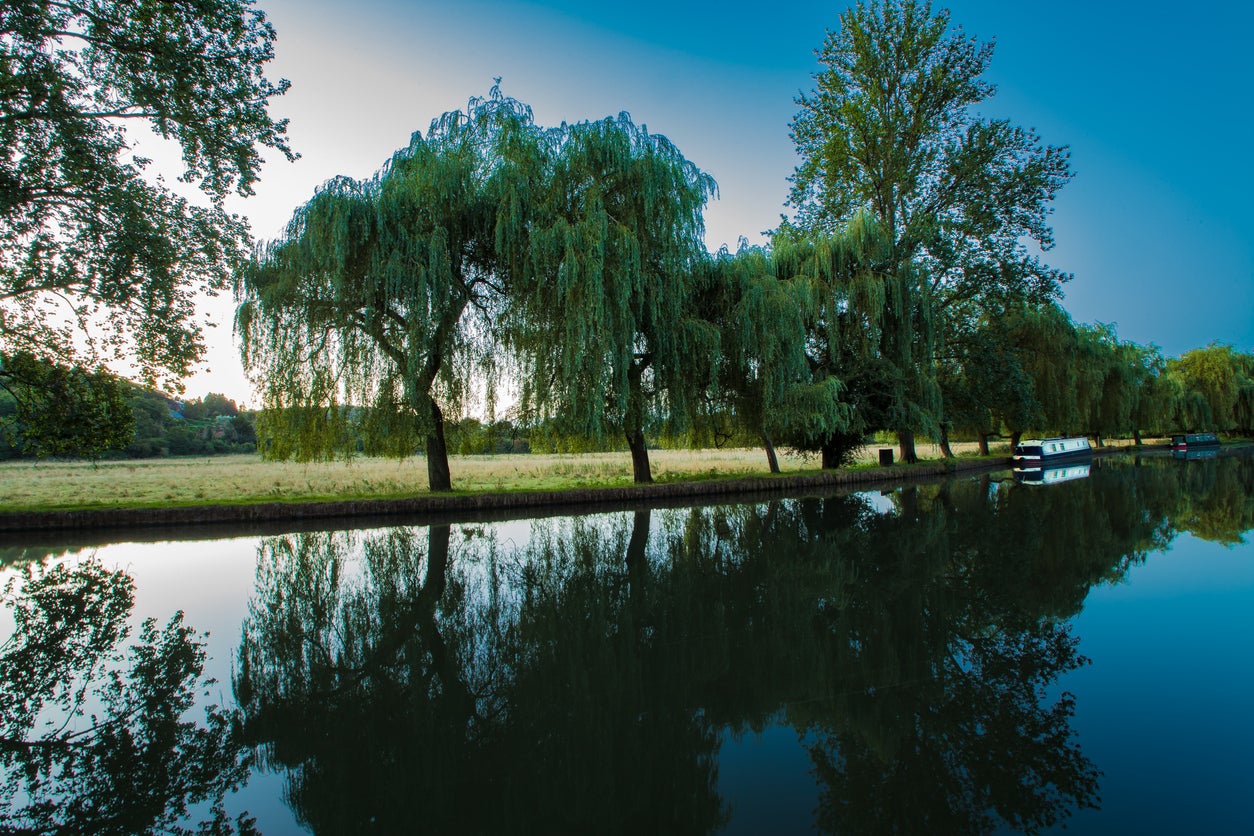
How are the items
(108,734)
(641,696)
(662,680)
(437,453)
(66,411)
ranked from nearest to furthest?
(108,734) → (641,696) → (662,680) → (66,411) → (437,453)

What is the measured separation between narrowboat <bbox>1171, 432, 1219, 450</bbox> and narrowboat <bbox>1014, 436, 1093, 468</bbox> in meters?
9.23

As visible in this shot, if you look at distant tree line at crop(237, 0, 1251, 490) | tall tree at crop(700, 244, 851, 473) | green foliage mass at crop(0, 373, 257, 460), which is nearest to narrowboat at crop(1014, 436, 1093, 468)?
distant tree line at crop(237, 0, 1251, 490)

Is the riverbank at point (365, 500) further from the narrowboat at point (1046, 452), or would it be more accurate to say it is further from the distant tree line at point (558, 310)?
the narrowboat at point (1046, 452)

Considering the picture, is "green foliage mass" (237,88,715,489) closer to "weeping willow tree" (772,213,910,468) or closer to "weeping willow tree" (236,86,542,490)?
"weeping willow tree" (236,86,542,490)

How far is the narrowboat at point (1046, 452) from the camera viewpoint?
23422mm

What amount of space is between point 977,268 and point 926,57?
737cm

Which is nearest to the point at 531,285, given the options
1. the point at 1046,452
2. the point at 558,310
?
the point at 558,310

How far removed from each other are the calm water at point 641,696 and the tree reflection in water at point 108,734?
0.06 ft

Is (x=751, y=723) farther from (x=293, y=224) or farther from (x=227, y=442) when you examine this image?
(x=227, y=442)

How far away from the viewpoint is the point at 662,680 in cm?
334

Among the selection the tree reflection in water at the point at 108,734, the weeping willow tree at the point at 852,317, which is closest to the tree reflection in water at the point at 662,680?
the tree reflection in water at the point at 108,734

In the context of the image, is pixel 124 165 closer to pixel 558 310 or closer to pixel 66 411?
pixel 66 411

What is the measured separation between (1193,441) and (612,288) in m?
40.6

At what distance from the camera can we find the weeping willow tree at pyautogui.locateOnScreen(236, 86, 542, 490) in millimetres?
11664
